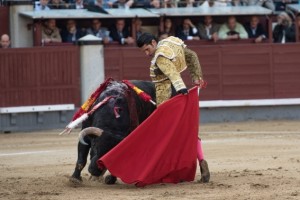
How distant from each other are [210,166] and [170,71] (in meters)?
1.92

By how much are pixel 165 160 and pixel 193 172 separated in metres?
0.29

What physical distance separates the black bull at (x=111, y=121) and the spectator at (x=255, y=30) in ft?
28.6

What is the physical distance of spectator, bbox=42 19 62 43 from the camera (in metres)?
16.6

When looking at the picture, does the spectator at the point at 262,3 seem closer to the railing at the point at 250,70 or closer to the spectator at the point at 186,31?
the railing at the point at 250,70

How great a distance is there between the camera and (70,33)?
16.8 m

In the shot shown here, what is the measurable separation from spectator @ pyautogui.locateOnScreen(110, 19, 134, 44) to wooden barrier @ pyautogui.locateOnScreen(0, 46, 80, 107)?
2.79ft

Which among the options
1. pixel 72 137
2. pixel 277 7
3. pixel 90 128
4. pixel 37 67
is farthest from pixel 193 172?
pixel 277 7

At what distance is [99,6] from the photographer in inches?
674

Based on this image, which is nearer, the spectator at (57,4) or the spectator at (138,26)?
the spectator at (57,4)

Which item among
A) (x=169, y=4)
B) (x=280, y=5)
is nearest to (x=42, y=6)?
(x=169, y=4)

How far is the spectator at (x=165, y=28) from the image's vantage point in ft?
55.2

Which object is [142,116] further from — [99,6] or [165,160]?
[99,6]

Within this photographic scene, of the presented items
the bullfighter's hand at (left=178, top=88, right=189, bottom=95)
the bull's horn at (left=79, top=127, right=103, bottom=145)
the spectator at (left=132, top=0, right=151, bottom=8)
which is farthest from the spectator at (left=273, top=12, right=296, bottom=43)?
the bull's horn at (left=79, top=127, right=103, bottom=145)

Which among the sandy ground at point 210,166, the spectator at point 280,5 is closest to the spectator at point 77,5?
the sandy ground at point 210,166
